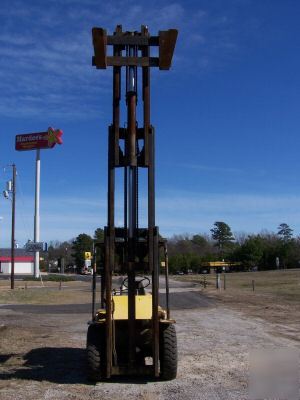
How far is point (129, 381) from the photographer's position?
957 centimetres

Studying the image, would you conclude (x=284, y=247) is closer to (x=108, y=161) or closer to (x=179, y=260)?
(x=179, y=260)

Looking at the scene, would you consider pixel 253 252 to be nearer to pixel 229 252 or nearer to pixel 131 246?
pixel 229 252

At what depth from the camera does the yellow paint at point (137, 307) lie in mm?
9562

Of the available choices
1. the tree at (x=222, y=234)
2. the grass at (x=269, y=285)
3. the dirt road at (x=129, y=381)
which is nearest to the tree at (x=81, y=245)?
the tree at (x=222, y=234)

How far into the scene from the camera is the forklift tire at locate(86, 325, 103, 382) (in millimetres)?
9266

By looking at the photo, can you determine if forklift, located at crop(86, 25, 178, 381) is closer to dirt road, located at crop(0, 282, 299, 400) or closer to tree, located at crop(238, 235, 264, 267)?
dirt road, located at crop(0, 282, 299, 400)

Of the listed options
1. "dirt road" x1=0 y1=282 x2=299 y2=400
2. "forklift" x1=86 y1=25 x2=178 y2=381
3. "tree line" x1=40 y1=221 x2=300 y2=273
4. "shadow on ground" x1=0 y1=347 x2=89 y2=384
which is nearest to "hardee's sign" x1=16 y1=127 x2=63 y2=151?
"tree line" x1=40 y1=221 x2=300 y2=273

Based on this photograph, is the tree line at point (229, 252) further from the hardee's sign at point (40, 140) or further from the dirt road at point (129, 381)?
the dirt road at point (129, 381)

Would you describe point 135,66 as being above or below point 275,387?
above

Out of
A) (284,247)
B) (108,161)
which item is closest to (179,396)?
(108,161)

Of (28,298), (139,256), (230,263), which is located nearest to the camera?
(139,256)

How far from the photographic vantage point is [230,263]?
12119 centimetres

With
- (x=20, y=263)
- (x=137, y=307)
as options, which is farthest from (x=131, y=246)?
(x=20, y=263)

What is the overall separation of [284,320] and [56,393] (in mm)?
13821
